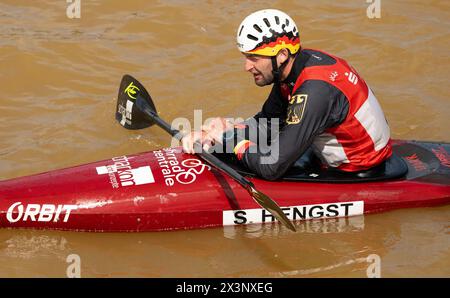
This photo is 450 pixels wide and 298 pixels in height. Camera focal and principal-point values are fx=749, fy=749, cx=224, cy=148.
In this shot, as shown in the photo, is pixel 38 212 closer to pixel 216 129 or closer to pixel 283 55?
pixel 216 129

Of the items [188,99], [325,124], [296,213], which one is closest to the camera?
[325,124]

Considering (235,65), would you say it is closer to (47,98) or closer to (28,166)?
(47,98)

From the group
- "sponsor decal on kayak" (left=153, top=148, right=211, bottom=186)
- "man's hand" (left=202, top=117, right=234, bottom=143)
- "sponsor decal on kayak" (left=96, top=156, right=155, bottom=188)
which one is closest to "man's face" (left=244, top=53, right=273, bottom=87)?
"man's hand" (left=202, top=117, right=234, bottom=143)

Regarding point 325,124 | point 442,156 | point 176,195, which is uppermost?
point 325,124

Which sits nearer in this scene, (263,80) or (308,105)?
(308,105)

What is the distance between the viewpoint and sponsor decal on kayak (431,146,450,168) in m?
5.84

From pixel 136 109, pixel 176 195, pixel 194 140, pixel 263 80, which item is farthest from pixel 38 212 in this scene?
pixel 263 80

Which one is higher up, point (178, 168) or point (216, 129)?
point (216, 129)

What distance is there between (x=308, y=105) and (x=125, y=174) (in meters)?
1.46

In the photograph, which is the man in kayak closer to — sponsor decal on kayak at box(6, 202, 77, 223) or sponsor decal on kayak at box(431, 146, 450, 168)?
sponsor decal on kayak at box(431, 146, 450, 168)

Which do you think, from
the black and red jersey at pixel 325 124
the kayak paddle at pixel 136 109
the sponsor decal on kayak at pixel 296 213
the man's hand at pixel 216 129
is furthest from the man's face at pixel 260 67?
the sponsor decal on kayak at pixel 296 213

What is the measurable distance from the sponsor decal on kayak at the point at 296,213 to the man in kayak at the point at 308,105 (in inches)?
10.8

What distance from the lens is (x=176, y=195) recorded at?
539 cm

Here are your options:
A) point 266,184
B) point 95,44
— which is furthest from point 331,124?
point 95,44
